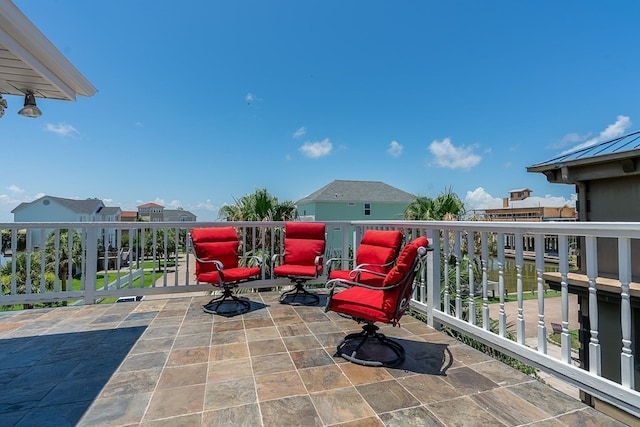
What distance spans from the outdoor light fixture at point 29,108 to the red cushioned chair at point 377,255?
3.90 m

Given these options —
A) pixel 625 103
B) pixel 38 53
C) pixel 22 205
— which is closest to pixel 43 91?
pixel 38 53

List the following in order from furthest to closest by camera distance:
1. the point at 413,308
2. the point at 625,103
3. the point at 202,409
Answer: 1. the point at 625,103
2. the point at 413,308
3. the point at 202,409

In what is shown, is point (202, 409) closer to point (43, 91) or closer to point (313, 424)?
point (313, 424)

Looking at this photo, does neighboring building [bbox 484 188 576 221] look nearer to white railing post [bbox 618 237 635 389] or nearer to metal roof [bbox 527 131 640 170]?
metal roof [bbox 527 131 640 170]

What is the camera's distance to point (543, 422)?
1.66 meters

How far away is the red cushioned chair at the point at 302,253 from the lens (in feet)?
14.4

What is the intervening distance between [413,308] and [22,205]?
121ft

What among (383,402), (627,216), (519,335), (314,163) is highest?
(314,163)

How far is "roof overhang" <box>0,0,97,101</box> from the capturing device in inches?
84.8

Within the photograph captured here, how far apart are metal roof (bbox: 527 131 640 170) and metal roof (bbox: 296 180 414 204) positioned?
13.5 metres

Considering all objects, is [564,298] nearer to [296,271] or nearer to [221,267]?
[296,271]

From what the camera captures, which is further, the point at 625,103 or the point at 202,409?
the point at 625,103

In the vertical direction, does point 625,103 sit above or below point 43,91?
above

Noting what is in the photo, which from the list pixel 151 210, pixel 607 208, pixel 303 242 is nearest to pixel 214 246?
pixel 303 242
